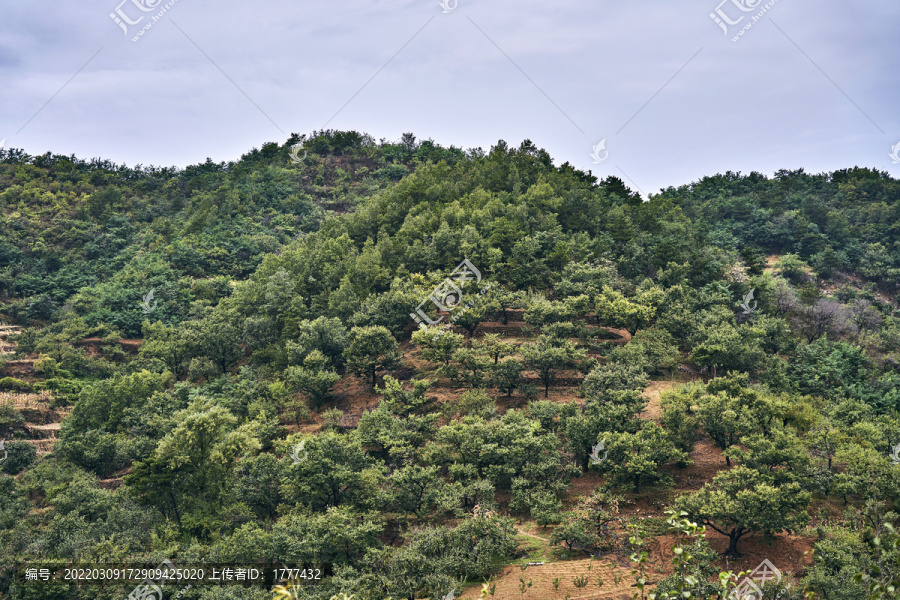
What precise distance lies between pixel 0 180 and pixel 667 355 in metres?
86.4

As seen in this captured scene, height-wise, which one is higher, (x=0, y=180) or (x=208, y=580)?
(x=0, y=180)

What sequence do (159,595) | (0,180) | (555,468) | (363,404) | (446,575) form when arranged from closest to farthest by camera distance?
1. (446,575)
2. (159,595)
3. (555,468)
4. (363,404)
5. (0,180)

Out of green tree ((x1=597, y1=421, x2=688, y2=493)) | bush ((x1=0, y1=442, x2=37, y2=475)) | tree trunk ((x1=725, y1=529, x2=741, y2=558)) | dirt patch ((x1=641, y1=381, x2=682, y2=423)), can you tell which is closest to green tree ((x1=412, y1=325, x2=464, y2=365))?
green tree ((x1=597, y1=421, x2=688, y2=493))

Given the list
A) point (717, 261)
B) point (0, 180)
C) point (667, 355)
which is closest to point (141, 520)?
point (667, 355)

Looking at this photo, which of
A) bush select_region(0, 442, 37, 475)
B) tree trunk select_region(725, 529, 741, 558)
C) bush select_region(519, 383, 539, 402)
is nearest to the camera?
tree trunk select_region(725, 529, 741, 558)

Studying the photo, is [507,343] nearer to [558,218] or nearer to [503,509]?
[503,509]

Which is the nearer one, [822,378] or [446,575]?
[446,575]

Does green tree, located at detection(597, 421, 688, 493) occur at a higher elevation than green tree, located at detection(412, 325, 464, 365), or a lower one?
lower

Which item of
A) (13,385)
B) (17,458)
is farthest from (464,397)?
(13,385)

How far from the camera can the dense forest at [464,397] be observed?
27.2 meters

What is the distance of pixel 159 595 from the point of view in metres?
26.7

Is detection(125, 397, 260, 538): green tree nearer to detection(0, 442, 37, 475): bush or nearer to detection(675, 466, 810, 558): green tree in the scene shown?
detection(0, 442, 37, 475): bush

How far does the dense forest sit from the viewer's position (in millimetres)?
27234

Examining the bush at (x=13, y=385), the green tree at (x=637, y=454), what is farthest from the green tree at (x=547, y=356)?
the bush at (x=13, y=385)
